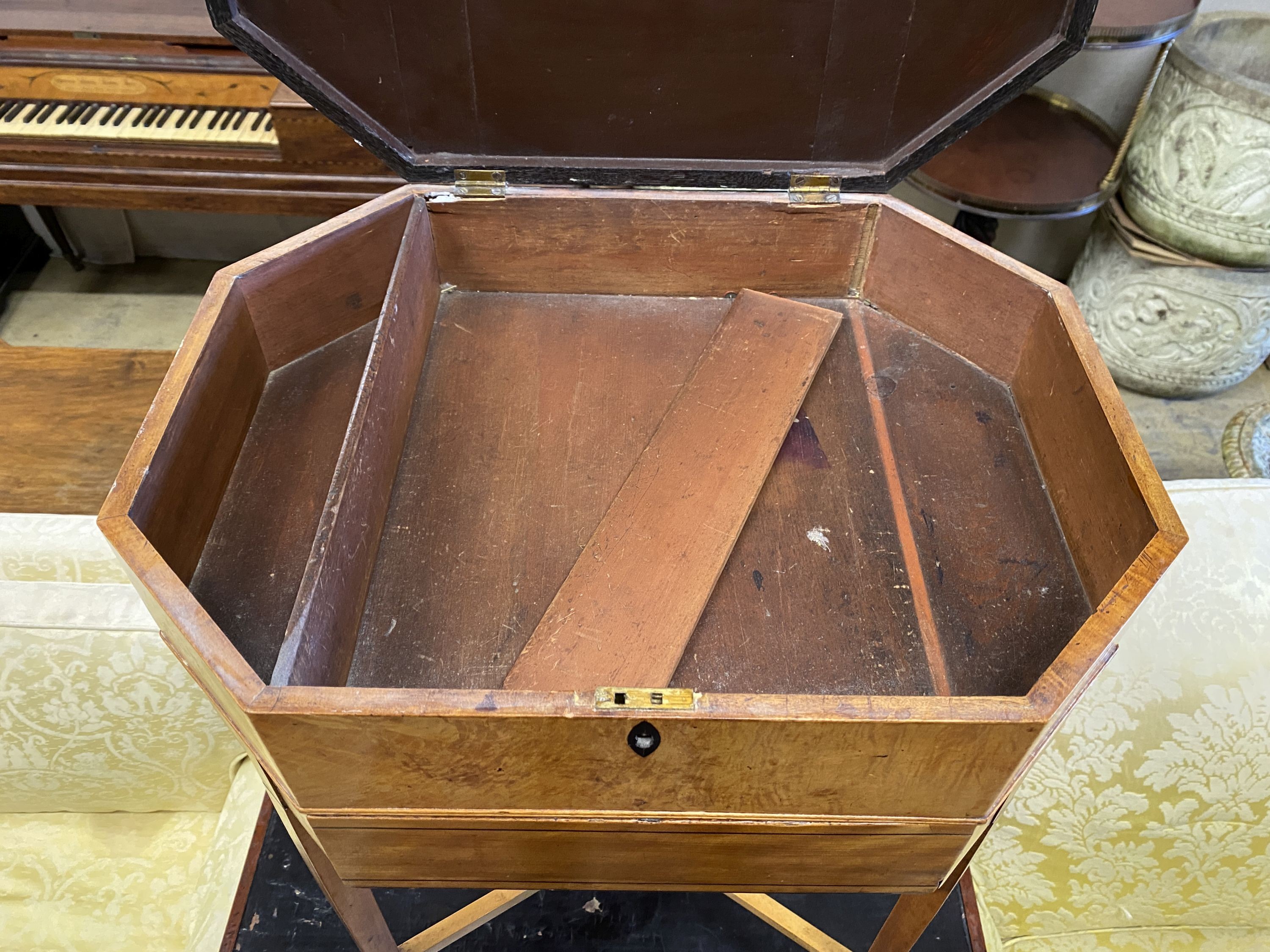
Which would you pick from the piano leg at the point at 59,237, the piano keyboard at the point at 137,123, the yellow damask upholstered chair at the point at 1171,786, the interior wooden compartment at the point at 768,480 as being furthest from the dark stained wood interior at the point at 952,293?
the piano leg at the point at 59,237

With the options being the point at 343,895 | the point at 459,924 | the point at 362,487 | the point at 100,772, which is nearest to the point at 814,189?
the point at 362,487

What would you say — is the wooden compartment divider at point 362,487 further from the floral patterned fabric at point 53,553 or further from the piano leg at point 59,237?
the piano leg at point 59,237

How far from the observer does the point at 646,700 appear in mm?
719

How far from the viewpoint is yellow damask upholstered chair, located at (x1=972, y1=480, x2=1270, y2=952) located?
1.50 metres

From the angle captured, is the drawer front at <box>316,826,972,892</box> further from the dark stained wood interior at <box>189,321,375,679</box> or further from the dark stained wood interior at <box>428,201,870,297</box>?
the dark stained wood interior at <box>428,201,870,297</box>

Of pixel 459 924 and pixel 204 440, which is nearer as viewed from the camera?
pixel 204 440

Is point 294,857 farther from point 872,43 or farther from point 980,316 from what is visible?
point 872,43

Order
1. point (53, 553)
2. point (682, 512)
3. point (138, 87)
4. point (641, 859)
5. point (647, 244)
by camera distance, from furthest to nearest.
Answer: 1. point (138, 87)
2. point (53, 553)
3. point (647, 244)
4. point (682, 512)
5. point (641, 859)

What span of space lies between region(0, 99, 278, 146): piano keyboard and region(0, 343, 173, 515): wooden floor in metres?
0.53

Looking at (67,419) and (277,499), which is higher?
(277,499)

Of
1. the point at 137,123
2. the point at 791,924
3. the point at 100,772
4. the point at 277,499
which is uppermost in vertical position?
the point at 277,499

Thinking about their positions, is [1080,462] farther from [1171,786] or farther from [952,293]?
[1171,786]

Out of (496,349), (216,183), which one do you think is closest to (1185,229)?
(496,349)

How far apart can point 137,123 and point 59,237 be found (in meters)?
1.18
